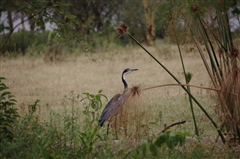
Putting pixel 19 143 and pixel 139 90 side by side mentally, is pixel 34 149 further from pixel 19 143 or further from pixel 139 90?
pixel 139 90

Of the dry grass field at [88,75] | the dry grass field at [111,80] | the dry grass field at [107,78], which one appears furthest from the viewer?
the dry grass field at [88,75]

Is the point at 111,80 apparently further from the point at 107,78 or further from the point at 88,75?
the point at 88,75

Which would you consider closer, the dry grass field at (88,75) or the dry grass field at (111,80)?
the dry grass field at (111,80)

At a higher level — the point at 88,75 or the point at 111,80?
the point at 88,75

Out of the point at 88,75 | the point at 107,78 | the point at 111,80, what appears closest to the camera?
the point at 111,80

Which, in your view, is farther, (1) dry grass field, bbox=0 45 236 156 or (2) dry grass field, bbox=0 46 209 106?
(2) dry grass field, bbox=0 46 209 106

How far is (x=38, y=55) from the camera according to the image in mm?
18453

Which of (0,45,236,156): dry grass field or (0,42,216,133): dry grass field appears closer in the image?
(0,45,236,156): dry grass field

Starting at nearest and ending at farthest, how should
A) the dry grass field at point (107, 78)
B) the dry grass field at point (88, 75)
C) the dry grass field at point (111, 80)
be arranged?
the dry grass field at point (111, 80)
the dry grass field at point (107, 78)
the dry grass field at point (88, 75)

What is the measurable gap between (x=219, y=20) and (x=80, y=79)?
8.21m

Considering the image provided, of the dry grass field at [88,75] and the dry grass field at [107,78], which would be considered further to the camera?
the dry grass field at [88,75]

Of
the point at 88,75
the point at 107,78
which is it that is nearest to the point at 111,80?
the point at 107,78

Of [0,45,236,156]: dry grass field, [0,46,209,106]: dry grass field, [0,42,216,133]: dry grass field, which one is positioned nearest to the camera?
[0,45,236,156]: dry grass field

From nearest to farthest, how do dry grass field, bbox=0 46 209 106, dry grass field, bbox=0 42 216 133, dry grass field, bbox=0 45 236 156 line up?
1. dry grass field, bbox=0 45 236 156
2. dry grass field, bbox=0 42 216 133
3. dry grass field, bbox=0 46 209 106
